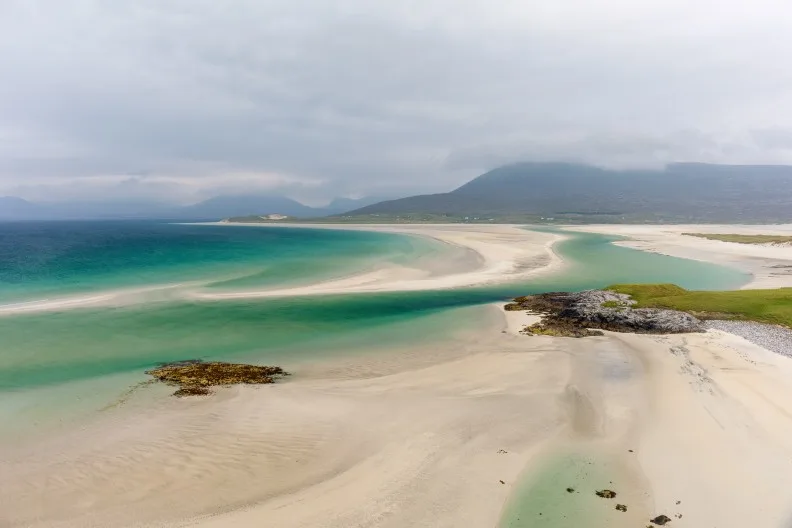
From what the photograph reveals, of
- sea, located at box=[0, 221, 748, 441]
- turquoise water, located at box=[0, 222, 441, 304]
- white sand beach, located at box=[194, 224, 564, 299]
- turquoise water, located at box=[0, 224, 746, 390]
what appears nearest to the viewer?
sea, located at box=[0, 221, 748, 441]

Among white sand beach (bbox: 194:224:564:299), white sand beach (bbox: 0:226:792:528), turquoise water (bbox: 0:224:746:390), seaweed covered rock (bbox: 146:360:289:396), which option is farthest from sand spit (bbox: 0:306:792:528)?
white sand beach (bbox: 194:224:564:299)

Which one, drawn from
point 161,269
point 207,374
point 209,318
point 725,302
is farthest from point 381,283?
point 161,269

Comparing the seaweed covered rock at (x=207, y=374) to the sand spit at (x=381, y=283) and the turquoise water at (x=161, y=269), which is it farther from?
the turquoise water at (x=161, y=269)

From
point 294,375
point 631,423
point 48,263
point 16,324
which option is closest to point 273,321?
point 294,375

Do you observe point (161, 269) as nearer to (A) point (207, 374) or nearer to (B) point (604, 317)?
(A) point (207, 374)

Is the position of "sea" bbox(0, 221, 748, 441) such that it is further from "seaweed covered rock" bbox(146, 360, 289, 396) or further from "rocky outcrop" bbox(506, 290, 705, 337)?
"rocky outcrop" bbox(506, 290, 705, 337)

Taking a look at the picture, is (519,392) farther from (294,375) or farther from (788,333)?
(788,333)
